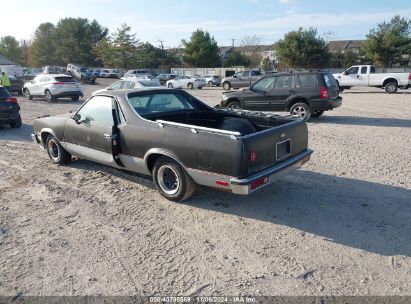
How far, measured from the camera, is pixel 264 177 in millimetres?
4621

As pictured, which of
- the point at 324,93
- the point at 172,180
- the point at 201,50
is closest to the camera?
the point at 172,180

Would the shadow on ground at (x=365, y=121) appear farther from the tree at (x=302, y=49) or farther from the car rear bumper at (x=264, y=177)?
the tree at (x=302, y=49)

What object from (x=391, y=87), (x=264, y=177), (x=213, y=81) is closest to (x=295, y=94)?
(x=264, y=177)

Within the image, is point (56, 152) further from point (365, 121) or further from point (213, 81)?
point (213, 81)

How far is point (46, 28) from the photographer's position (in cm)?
8675

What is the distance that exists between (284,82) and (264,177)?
28.1 ft

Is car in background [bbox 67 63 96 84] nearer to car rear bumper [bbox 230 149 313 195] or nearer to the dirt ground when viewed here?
the dirt ground

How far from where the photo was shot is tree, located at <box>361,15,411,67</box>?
47.5m

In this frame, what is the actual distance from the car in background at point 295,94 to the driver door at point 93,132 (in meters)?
7.41

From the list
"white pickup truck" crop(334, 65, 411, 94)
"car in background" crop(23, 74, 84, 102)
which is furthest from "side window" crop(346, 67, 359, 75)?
"car in background" crop(23, 74, 84, 102)

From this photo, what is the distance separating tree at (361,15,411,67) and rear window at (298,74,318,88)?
42207 mm

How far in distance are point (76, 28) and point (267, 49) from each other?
46048 millimetres

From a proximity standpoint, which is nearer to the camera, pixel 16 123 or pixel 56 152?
pixel 56 152

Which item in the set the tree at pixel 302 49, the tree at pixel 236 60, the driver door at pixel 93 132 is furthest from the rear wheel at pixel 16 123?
the tree at pixel 236 60
